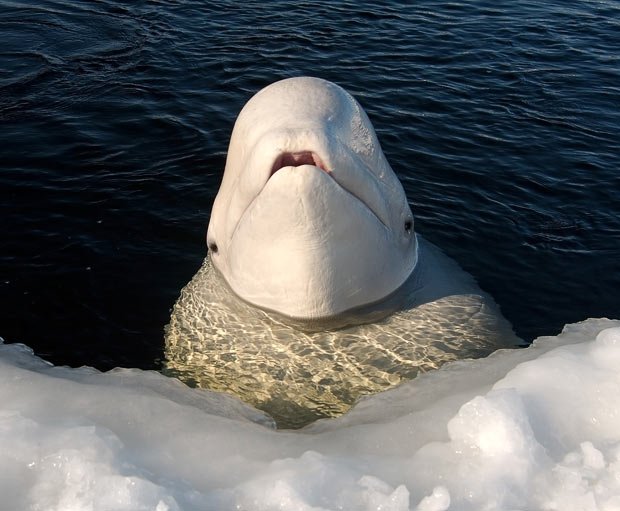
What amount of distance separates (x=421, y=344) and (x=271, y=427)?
73.7 inches

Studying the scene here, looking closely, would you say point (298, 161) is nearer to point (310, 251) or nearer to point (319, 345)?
point (310, 251)

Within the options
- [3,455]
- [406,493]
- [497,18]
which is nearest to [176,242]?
[3,455]

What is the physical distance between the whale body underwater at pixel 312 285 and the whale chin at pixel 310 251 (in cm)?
1

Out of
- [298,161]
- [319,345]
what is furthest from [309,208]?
[319,345]

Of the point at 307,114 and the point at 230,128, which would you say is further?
the point at 230,128

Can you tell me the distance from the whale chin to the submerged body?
187 mm

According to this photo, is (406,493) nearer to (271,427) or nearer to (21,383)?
(271,427)

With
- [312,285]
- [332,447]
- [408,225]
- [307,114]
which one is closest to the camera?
[332,447]

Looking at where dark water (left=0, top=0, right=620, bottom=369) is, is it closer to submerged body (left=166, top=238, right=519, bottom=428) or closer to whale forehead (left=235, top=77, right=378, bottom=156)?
submerged body (left=166, top=238, right=519, bottom=428)

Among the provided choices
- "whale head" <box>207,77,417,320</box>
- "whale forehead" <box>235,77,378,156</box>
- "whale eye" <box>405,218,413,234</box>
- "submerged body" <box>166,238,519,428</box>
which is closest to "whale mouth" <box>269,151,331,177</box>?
"whale head" <box>207,77,417,320</box>

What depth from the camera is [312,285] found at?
267 inches

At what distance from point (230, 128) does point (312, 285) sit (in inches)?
268

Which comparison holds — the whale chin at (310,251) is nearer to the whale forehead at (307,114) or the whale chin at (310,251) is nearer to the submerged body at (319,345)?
the submerged body at (319,345)

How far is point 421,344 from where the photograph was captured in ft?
23.6
